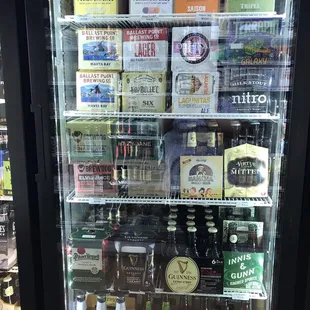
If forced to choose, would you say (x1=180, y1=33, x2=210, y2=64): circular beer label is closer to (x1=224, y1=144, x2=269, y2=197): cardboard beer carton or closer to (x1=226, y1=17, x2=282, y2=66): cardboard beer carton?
(x1=226, y1=17, x2=282, y2=66): cardboard beer carton

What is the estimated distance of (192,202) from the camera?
1.58 metres

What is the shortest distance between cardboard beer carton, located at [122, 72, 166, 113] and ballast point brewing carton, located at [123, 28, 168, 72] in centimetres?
4

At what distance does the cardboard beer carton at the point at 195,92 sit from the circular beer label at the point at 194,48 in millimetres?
67

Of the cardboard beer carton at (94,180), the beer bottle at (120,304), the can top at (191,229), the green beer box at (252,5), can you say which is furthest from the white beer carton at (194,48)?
the beer bottle at (120,304)

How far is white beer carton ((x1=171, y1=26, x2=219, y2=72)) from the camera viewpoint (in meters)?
1.57

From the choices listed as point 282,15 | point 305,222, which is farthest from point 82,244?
point 282,15

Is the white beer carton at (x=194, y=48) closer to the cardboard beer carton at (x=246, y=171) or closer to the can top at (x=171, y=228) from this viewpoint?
the cardboard beer carton at (x=246, y=171)

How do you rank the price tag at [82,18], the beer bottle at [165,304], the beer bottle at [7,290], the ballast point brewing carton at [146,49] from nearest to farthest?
the price tag at [82,18]
the ballast point brewing carton at [146,49]
the beer bottle at [165,304]
the beer bottle at [7,290]

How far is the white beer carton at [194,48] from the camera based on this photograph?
1.57 meters

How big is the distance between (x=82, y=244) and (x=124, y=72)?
833mm

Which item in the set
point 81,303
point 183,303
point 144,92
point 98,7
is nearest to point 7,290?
point 81,303

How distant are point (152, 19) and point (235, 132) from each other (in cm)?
65

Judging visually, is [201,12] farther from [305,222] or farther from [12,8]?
[305,222]

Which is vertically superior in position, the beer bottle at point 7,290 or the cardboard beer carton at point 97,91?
the cardboard beer carton at point 97,91
